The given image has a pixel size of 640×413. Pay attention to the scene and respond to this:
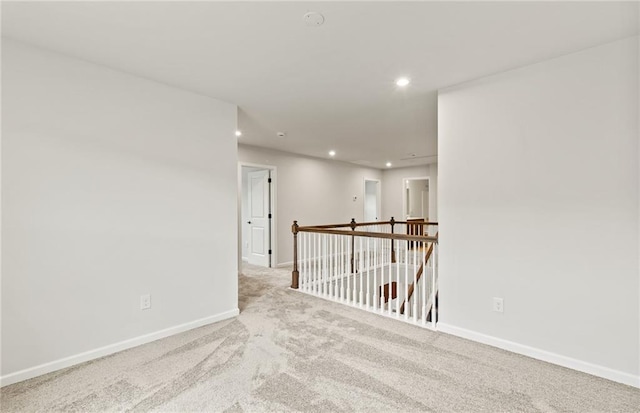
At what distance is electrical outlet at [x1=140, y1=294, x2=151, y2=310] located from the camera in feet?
8.51

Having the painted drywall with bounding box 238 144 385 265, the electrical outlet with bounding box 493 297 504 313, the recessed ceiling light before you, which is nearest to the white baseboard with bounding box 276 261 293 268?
the painted drywall with bounding box 238 144 385 265

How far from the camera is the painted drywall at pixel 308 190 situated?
235 inches

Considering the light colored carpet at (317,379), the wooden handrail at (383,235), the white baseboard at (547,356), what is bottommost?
the light colored carpet at (317,379)

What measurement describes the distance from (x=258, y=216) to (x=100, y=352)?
3980mm

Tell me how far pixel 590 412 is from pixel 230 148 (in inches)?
139

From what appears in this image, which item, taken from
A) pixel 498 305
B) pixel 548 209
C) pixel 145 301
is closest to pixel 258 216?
pixel 145 301

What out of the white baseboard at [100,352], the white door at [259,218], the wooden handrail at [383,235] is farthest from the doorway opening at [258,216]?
the white baseboard at [100,352]

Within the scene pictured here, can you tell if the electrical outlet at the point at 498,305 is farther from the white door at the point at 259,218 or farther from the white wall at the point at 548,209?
the white door at the point at 259,218

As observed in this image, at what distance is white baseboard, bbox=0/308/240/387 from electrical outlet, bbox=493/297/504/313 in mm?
2631

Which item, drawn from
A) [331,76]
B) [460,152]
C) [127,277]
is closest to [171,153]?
[127,277]

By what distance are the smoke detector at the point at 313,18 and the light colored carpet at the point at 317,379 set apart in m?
2.37

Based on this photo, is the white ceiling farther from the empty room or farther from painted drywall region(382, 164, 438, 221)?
painted drywall region(382, 164, 438, 221)

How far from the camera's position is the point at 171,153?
2.79m

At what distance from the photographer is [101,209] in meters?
2.38
